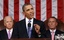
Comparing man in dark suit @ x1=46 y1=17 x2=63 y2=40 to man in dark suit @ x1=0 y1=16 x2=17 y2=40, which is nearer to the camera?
man in dark suit @ x1=0 y1=16 x2=17 y2=40

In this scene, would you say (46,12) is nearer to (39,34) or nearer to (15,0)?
(15,0)

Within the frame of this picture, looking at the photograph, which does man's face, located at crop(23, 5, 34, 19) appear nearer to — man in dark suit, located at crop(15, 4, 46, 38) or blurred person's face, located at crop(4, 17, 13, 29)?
man in dark suit, located at crop(15, 4, 46, 38)

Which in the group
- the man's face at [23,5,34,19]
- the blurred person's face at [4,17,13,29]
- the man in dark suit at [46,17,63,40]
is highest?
the man's face at [23,5,34,19]

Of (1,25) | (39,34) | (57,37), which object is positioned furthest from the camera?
(1,25)

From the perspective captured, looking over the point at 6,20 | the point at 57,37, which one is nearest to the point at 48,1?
the point at 6,20

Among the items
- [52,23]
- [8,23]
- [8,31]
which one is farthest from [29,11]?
[52,23]

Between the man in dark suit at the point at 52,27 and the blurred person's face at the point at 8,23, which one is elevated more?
the blurred person's face at the point at 8,23

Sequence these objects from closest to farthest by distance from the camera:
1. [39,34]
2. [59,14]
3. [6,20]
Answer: [39,34], [6,20], [59,14]

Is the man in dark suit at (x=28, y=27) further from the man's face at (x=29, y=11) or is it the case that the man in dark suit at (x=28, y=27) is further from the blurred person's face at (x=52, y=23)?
the blurred person's face at (x=52, y=23)

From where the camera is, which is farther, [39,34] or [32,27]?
[32,27]

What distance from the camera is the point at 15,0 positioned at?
13.9 feet

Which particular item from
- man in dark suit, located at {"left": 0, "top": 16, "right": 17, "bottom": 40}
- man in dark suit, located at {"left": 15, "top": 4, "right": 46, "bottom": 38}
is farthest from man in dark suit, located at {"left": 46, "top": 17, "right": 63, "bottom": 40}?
man in dark suit, located at {"left": 0, "top": 16, "right": 17, "bottom": 40}

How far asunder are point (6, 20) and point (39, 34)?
596 mm

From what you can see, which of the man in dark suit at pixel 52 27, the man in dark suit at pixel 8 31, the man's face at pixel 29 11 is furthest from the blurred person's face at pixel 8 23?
the man in dark suit at pixel 52 27
